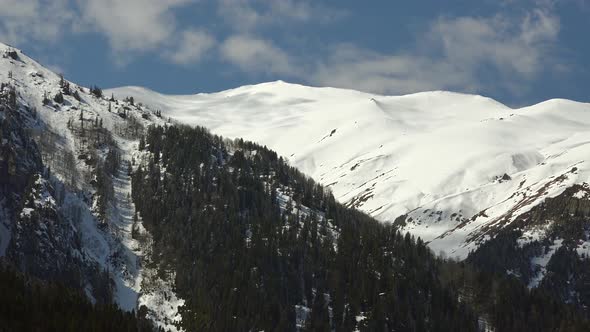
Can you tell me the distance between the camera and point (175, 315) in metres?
197

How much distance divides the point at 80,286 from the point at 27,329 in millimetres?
70911

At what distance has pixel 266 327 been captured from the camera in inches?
7859

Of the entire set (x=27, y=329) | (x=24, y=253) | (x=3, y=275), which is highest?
(x=24, y=253)

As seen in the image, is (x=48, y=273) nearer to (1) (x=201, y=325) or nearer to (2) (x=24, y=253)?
(2) (x=24, y=253)

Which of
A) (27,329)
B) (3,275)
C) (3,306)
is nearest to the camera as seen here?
(27,329)

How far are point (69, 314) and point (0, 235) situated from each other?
72.8 m

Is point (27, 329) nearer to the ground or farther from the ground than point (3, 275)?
nearer to the ground

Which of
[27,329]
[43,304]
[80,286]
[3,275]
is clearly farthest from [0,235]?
[27,329]

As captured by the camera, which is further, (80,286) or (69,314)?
(80,286)

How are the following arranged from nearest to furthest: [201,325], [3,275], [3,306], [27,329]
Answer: [27,329]
[3,306]
[3,275]
[201,325]

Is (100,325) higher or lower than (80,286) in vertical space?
lower

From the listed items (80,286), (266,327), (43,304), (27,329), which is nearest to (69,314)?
(43,304)

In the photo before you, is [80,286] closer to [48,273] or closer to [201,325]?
[48,273]

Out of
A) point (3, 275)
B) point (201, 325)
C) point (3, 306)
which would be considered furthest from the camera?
point (201, 325)
